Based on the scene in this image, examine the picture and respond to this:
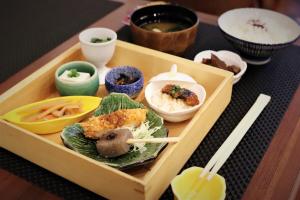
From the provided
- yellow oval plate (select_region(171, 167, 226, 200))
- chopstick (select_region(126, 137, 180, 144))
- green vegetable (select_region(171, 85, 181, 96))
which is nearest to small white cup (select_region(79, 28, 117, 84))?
green vegetable (select_region(171, 85, 181, 96))

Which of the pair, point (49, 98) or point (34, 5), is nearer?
point (49, 98)

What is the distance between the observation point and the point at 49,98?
4.19ft

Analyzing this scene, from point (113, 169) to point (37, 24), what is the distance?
42.2 inches

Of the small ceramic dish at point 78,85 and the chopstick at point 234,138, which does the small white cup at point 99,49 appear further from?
the chopstick at point 234,138

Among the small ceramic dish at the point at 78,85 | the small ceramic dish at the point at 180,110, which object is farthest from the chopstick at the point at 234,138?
the small ceramic dish at the point at 78,85

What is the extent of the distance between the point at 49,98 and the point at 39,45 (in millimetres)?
392

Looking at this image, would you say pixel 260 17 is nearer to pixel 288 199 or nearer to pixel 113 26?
pixel 113 26

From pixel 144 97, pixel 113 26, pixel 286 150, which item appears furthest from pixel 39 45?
pixel 286 150

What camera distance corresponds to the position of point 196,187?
0.90m

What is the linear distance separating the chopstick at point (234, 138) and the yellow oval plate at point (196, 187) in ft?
0.05

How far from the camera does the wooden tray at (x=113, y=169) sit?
89 cm

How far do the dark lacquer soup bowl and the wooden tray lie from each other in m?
0.06

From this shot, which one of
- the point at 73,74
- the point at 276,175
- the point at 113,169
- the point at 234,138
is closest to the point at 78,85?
the point at 73,74

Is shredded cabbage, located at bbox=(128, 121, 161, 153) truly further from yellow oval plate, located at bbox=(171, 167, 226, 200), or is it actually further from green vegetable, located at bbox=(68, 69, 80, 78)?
green vegetable, located at bbox=(68, 69, 80, 78)
